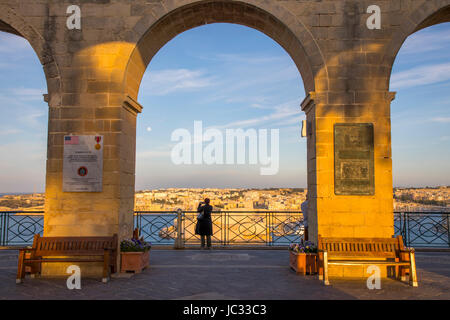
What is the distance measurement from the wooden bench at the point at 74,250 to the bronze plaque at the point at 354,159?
15.0ft

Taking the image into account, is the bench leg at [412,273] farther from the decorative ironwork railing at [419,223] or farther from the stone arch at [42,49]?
the stone arch at [42,49]

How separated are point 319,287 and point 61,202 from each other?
5.19 metres

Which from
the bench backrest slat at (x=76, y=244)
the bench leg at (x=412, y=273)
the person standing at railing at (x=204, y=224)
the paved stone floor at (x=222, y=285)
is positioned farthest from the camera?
the person standing at railing at (x=204, y=224)

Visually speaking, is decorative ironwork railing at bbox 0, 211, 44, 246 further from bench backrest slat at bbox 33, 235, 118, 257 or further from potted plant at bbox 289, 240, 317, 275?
potted plant at bbox 289, 240, 317, 275

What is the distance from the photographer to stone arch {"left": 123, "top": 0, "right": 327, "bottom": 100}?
6.59 m

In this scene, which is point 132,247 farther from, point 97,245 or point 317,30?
point 317,30

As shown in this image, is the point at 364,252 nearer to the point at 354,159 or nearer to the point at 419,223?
the point at 354,159

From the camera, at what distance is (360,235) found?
6336 millimetres

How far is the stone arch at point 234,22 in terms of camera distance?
6.59m

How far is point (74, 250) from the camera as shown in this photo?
615 cm

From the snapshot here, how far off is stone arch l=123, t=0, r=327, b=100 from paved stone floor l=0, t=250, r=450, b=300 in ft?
12.6

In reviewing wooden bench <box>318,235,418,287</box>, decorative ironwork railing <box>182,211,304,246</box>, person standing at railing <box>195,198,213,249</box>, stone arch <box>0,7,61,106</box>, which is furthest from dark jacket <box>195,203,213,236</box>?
stone arch <box>0,7,61,106</box>

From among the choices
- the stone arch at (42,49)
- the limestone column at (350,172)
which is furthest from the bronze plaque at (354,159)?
the stone arch at (42,49)
